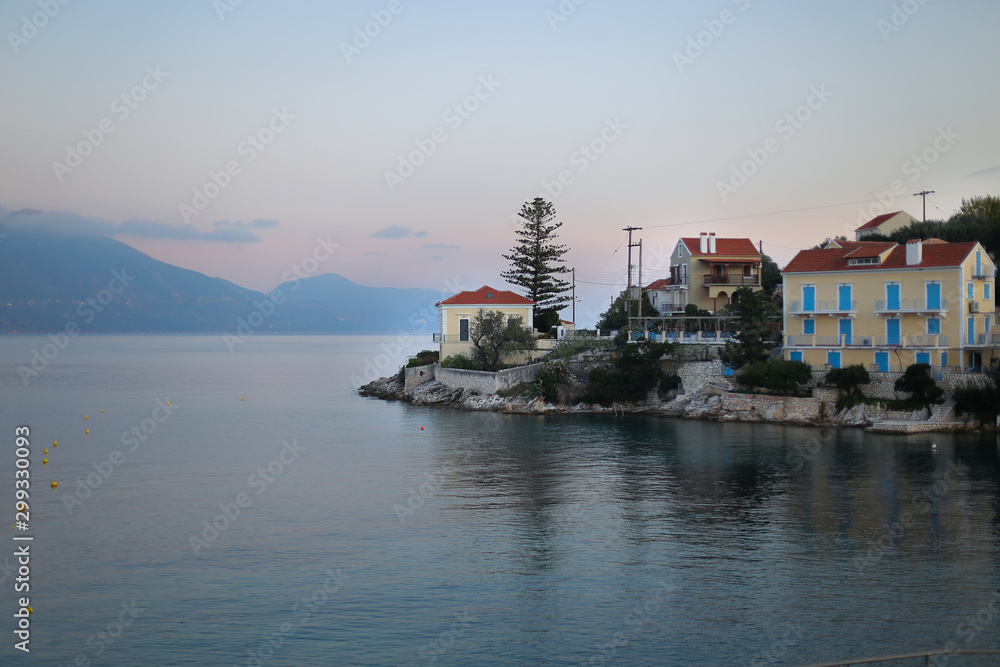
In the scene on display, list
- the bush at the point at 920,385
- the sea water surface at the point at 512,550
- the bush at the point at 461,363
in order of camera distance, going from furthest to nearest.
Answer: the bush at the point at 461,363 → the bush at the point at 920,385 → the sea water surface at the point at 512,550

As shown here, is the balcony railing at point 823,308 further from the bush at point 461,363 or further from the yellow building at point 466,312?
the bush at point 461,363

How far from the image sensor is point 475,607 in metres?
15.7

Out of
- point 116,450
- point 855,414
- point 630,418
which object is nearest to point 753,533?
point 855,414

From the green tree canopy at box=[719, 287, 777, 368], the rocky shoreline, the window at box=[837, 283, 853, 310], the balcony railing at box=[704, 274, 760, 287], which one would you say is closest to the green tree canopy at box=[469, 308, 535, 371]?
the rocky shoreline

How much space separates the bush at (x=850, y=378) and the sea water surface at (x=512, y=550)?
3.37m

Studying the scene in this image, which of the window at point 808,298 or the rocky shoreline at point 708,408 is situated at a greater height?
the window at point 808,298

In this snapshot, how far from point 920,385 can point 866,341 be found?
368cm

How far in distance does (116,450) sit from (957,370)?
39220 mm

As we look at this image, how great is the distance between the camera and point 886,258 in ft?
135

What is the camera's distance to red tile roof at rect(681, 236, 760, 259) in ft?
192

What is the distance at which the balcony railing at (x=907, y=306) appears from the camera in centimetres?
3869

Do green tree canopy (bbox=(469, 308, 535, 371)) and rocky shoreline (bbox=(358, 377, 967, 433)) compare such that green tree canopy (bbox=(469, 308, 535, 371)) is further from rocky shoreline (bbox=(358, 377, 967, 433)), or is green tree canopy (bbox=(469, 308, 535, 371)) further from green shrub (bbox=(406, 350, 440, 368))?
green shrub (bbox=(406, 350, 440, 368))

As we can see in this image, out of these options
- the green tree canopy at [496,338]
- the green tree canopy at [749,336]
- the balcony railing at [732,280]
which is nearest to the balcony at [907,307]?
the green tree canopy at [749,336]

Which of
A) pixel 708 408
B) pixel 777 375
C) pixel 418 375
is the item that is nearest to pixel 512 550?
pixel 777 375
